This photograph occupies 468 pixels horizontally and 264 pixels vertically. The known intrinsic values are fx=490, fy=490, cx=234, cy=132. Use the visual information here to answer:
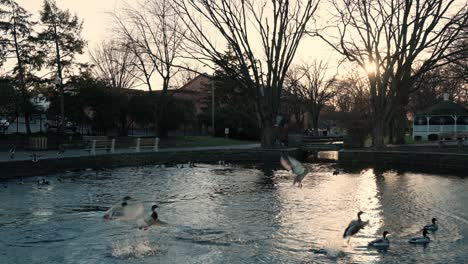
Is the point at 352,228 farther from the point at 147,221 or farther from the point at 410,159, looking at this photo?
the point at 410,159

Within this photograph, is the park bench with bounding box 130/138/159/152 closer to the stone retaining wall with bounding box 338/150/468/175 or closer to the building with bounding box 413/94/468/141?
the stone retaining wall with bounding box 338/150/468/175

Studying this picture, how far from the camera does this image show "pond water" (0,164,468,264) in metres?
8.87

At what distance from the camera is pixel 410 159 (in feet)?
86.2

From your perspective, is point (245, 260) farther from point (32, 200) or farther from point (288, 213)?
point (32, 200)

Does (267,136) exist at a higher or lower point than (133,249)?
higher

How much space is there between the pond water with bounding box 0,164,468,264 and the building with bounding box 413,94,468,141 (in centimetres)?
3846

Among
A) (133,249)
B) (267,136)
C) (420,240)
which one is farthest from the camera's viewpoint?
(267,136)

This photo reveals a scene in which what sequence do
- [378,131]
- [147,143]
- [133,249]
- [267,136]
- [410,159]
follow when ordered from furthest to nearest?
[267,136]
[147,143]
[378,131]
[410,159]
[133,249]

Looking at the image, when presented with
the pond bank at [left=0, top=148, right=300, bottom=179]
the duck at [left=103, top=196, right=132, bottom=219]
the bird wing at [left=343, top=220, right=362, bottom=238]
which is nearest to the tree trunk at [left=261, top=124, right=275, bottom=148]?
the pond bank at [left=0, top=148, right=300, bottom=179]

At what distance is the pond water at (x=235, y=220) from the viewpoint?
8.87 meters

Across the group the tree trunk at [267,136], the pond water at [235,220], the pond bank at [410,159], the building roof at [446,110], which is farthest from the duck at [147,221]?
the building roof at [446,110]

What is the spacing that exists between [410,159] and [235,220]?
1732 centimetres

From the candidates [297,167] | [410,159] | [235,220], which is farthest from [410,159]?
[235,220]

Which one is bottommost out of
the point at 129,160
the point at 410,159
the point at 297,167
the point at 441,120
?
the point at 129,160
